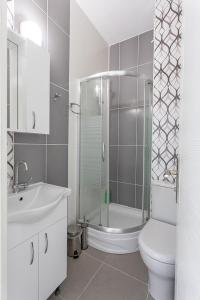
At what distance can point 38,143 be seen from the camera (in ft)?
5.19

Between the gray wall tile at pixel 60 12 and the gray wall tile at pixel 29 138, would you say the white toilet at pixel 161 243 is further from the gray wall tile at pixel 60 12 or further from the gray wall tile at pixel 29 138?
the gray wall tile at pixel 60 12

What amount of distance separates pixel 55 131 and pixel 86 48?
124 cm

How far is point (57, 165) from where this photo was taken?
1826 millimetres

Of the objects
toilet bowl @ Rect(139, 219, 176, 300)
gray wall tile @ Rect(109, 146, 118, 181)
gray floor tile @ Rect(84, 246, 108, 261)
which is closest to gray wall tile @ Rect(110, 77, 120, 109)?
gray wall tile @ Rect(109, 146, 118, 181)

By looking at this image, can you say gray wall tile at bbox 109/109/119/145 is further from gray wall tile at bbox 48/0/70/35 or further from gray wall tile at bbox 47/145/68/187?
gray wall tile at bbox 48/0/70/35

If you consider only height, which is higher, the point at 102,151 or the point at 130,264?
the point at 102,151

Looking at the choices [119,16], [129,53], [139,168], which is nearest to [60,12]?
[119,16]

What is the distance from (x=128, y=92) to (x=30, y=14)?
1.49 m

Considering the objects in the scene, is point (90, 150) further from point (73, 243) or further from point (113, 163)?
point (73, 243)

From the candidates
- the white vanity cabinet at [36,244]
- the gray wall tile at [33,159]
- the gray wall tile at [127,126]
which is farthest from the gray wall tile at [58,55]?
the white vanity cabinet at [36,244]

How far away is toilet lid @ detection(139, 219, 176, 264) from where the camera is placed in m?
1.15

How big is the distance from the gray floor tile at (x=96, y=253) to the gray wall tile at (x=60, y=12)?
2.40 meters

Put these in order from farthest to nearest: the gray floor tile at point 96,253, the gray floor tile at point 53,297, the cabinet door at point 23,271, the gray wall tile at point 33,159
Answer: the gray floor tile at point 96,253
the gray wall tile at point 33,159
the gray floor tile at point 53,297
the cabinet door at point 23,271

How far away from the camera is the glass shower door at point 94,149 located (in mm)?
2094
